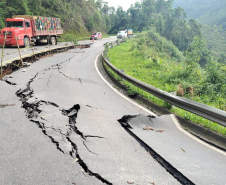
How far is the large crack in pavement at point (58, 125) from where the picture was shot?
3.23m

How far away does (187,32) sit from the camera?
259 feet

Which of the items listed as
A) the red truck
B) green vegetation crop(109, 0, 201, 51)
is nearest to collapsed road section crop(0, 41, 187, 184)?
the red truck

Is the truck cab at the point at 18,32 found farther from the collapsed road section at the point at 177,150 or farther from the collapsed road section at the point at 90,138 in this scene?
the collapsed road section at the point at 177,150

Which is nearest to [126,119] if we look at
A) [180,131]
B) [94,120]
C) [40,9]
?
[94,120]

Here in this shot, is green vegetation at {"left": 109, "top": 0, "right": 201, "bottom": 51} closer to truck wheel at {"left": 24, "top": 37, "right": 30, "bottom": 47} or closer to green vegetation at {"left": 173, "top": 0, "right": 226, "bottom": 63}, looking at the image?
green vegetation at {"left": 173, "top": 0, "right": 226, "bottom": 63}

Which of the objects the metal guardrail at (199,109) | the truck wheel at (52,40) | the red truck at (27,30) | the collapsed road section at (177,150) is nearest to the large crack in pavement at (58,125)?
the collapsed road section at (177,150)

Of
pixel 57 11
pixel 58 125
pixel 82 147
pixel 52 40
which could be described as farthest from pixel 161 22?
pixel 82 147

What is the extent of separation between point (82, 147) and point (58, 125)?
1045mm

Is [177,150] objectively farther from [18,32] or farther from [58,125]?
[18,32]

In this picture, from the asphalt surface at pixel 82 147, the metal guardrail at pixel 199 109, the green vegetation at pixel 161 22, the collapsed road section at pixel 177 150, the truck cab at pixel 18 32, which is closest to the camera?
the asphalt surface at pixel 82 147

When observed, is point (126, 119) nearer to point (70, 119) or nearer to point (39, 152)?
point (70, 119)

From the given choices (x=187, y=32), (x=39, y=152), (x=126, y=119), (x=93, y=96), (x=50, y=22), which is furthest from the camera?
(x=187, y=32)

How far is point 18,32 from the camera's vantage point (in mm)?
18828

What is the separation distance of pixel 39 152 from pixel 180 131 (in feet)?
9.93
